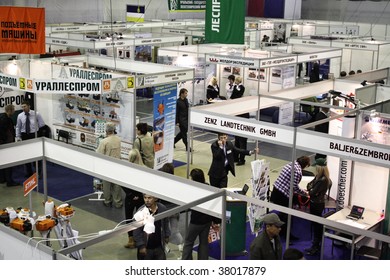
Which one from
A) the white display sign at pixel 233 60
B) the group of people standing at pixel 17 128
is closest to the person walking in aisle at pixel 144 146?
the group of people standing at pixel 17 128

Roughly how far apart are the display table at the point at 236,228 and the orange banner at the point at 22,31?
404cm

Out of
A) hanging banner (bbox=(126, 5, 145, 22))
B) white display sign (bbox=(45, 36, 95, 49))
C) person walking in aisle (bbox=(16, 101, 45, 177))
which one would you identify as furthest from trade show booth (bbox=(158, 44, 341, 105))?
person walking in aisle (bbox=(16, 101, 45, 177))

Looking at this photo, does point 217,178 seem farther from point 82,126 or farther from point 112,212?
point 82,126

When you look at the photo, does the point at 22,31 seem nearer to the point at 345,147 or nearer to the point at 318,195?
the point at 318,195

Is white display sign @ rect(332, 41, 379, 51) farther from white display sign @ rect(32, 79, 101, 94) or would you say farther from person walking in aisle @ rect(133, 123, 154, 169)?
white display sign @ rect(32, 79, 101, 94)

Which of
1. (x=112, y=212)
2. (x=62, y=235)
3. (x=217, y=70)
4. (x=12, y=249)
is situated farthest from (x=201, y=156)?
(x=12, y=249)

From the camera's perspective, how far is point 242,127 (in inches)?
279

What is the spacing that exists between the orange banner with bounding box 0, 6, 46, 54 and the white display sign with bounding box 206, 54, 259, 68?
4724 millimetres

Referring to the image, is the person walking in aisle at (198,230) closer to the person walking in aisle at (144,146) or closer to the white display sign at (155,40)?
the person walking in aisle at (144,146)

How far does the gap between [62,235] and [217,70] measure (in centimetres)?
976

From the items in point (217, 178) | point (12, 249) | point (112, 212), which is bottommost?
point (112, 212)

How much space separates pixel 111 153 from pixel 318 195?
3.00 m
